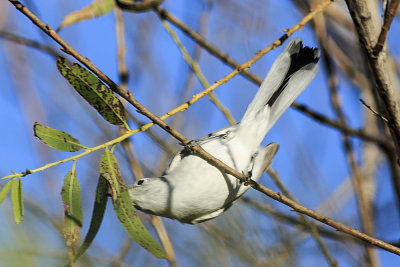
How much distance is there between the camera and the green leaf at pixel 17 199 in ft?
4.16

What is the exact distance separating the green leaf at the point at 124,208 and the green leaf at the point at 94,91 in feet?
0.40

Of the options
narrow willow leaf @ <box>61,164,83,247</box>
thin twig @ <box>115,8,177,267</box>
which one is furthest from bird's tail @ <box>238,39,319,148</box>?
narrow willow leaf @ <box>61,164,83,247</box>

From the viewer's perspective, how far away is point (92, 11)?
1.78 meters

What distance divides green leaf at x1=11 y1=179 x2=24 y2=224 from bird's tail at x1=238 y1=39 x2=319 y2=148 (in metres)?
1.12

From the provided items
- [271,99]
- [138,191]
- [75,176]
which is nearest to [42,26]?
[75,176]

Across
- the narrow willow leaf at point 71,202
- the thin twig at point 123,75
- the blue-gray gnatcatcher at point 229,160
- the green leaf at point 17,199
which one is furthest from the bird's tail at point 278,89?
the green leaf at point 17,199

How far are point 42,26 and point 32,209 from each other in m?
1.45

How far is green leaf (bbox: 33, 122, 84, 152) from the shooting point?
138 centimetres

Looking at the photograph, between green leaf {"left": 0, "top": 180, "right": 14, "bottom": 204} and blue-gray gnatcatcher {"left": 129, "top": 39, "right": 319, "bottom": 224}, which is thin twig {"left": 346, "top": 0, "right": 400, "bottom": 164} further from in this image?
green leaf {"left": 0, "top": 180, "right": 14, "bottom": 204}

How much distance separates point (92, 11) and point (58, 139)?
24.9 inches

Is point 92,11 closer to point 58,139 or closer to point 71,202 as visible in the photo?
point 58,139

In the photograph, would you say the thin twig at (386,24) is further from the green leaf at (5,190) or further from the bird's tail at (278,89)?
the green leaf at (5,190)

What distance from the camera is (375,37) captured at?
1498mm

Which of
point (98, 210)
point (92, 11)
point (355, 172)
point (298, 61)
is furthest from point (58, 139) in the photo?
point (355, 172)
